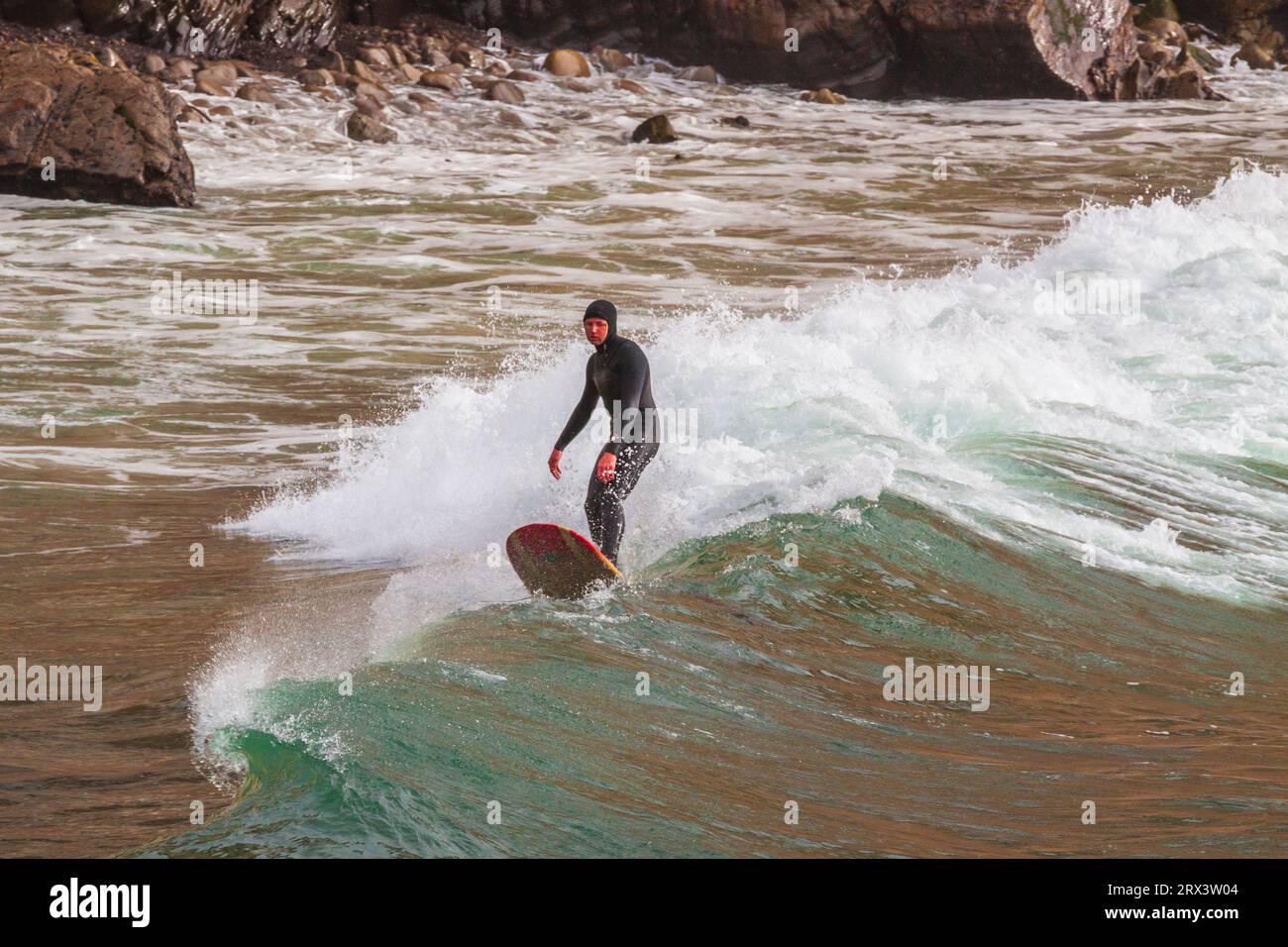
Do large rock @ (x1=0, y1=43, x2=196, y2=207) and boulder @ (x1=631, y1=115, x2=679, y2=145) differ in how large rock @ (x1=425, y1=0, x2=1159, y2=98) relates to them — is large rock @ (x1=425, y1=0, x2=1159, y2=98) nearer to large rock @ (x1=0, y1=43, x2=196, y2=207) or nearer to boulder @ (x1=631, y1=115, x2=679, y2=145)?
boulder @ (x1=631, y1=115, x2=679, y2=145)

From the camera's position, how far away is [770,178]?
2773 cm

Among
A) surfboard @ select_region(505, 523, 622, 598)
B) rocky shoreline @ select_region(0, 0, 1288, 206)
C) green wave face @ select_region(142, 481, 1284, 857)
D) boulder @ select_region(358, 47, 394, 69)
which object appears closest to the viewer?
green wave face @ select_region(142, 481, 1284, 857)

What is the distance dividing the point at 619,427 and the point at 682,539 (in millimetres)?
1002

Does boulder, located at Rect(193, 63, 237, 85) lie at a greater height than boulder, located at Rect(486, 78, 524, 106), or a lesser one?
greater

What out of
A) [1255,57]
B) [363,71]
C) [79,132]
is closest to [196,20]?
[363,71]

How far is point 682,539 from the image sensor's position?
9414 millimetres

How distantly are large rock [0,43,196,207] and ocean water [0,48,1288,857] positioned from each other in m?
0.53

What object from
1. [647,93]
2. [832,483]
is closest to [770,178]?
[647,93]

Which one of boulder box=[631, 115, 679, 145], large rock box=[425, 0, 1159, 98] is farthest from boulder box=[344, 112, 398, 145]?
large rock box=[425, 0, 1159, 98]

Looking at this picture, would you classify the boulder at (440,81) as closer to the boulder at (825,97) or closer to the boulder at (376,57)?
the boulder at (376,57)

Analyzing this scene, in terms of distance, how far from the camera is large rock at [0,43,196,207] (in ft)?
71.6

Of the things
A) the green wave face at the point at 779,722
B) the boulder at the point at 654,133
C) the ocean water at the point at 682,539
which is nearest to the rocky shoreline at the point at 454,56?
the boulder at the point at 654,133

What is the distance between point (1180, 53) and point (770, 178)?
1619cm

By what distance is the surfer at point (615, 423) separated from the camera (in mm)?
8539
